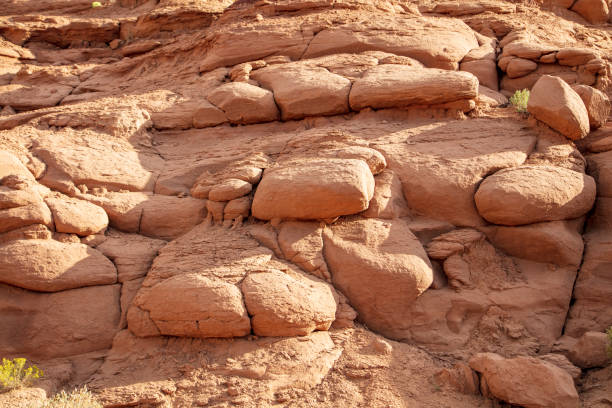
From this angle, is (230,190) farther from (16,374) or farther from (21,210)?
(16,374)

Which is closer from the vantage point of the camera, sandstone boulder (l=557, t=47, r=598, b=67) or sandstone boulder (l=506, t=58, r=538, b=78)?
sandstone boulder (l=557, t=47, r=598, b=67)

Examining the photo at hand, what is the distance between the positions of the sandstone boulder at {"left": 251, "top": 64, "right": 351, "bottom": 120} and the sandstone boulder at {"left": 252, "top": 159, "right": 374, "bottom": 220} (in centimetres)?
168

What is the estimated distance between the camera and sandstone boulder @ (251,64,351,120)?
7.09 metres

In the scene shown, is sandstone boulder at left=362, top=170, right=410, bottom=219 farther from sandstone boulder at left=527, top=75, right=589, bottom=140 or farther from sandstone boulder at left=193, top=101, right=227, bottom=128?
sandstone boulder at left=193, top=101, right=227, bottom=128

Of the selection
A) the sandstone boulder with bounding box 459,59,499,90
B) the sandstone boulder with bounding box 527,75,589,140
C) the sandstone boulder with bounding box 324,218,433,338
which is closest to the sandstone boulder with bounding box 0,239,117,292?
the sandstone boulder with bounding box 324,218,433,338

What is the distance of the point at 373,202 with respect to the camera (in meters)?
5.63

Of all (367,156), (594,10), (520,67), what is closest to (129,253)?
(367,156)

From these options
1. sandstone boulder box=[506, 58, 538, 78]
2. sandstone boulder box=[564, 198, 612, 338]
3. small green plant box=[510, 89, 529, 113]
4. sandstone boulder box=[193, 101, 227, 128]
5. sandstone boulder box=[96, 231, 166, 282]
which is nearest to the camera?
sandstone boulder box=[564, 198, 612, 338]

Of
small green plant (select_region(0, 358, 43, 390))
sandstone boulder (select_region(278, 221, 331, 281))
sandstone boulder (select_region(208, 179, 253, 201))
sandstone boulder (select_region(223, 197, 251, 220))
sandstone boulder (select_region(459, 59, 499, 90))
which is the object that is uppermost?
sandstone boulder (select_region(459, 59, 499, 90))

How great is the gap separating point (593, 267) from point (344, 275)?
2694mm

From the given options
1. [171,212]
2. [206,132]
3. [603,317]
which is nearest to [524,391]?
[603,317]

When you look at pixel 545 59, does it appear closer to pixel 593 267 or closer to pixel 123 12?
pixel 593 267

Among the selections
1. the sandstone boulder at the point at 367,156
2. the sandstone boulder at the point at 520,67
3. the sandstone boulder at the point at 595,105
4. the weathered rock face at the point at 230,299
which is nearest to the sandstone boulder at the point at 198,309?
the weathered rock face at the point at 230,299

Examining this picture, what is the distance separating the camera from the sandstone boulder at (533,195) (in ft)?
17.8
